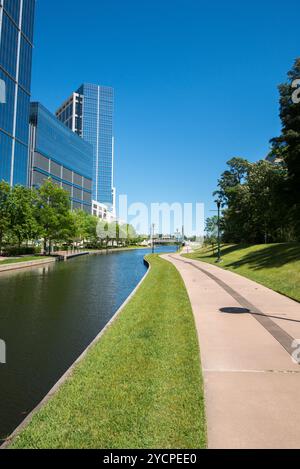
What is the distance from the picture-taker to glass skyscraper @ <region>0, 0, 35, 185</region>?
256ft

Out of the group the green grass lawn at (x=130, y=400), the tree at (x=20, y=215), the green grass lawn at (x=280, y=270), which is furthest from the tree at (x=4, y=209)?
the green grass lawn at (x=130, y=400)

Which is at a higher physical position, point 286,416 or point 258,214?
point 258,214

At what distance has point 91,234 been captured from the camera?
88938mm

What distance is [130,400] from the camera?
5023 millimetres

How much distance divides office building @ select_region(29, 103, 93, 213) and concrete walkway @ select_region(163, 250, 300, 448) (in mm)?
96181

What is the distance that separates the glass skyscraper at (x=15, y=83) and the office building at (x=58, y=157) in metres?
15.0

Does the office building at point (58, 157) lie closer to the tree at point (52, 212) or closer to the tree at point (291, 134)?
the tree at point (52, 212)

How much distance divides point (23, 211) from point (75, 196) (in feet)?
332

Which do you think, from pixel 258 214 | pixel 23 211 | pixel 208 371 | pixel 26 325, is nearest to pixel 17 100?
pixel 23 211

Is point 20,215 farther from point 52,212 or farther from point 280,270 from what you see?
point 280,270

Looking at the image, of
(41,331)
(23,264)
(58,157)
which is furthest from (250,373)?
(58,157)

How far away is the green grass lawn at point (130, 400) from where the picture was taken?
160 inches

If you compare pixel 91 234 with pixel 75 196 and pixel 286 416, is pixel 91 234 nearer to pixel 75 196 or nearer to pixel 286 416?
pixel 75 196
